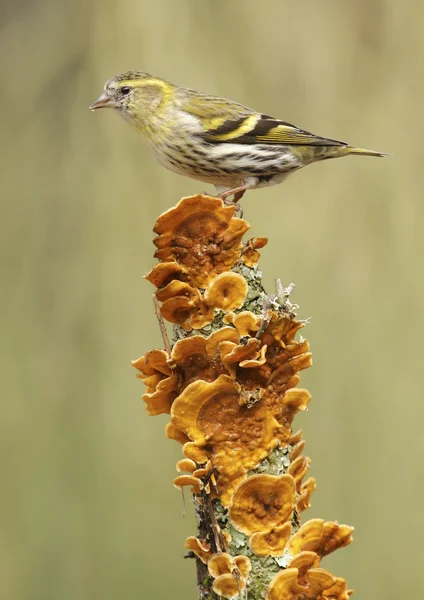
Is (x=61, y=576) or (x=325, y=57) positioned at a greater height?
(x=325, y=57)

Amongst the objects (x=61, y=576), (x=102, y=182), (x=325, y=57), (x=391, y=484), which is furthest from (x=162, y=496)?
(x=325, y=57)

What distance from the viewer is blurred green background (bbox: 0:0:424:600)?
310cm

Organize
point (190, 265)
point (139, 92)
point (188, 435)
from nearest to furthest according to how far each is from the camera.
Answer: point (188, 435), point (190, 265), point (139, 92)

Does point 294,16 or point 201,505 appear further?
point 294,16

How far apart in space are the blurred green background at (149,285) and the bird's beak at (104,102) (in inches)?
4.3

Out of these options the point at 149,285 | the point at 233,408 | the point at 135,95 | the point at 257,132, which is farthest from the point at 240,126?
the point at 233,408

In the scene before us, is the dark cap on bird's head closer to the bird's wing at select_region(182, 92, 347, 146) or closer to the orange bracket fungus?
the bird's wing at select_region(182, 92, 347, 146)

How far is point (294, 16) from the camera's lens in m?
3.21

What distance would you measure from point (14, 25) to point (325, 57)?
1074 millimetres

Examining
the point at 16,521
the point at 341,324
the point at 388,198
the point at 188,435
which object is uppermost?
the point at 388,198

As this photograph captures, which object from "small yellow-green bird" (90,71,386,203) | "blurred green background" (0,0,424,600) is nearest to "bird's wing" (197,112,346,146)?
"small yellow-green bird" (90,71,386,203)

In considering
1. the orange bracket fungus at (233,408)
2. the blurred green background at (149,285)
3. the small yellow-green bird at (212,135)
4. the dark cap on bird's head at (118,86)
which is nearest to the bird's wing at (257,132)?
the small yellow-green bird at (212,135)

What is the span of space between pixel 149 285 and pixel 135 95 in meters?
0.63

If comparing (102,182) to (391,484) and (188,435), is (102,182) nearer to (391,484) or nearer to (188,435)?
(391,484)
